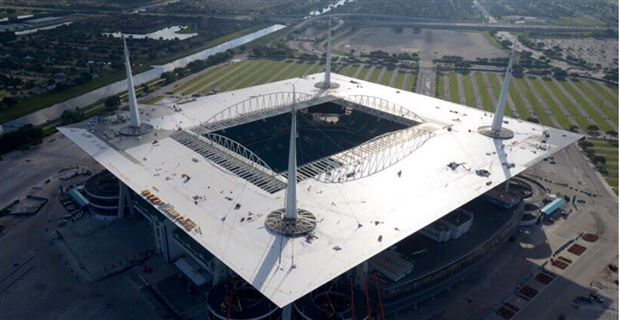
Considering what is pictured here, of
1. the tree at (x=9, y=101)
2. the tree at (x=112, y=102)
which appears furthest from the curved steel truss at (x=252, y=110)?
the tree at (x=9, y=101)

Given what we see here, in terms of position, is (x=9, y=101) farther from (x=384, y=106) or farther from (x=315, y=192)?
(x=315, y=192)

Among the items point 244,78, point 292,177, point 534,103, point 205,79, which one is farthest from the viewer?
point 244,78

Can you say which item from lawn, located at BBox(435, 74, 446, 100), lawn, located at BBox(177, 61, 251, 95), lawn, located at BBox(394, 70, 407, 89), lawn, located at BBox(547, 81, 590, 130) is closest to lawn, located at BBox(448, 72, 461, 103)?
lawn, located at BBox(435, 74, 446, 100)

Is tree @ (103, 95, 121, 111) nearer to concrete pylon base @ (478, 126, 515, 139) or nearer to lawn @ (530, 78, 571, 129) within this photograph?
concrete pylon base @ (478, 126, 515, 139)

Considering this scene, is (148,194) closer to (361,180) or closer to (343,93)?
(361,180)

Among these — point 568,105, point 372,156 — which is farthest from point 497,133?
point 568,105

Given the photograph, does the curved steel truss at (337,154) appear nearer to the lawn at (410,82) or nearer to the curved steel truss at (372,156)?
the curved steel truss at (372,156)
